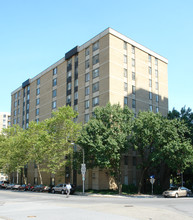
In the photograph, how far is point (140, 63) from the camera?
179 ft

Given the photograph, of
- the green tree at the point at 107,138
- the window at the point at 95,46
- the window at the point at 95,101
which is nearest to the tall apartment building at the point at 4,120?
the window at the point at 95,46

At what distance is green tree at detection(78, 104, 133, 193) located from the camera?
36719 millimetres

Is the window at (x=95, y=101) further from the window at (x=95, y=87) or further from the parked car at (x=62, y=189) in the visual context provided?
the parked car at (x=62, y=189)

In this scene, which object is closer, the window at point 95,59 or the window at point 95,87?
the window at point 95,87

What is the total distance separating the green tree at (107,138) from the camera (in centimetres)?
3672

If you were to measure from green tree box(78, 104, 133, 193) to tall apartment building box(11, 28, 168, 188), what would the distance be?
23.5ft

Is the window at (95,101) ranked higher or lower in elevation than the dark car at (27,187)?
higher

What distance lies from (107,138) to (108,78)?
14.0m

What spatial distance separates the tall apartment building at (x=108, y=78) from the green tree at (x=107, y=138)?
7158 mm

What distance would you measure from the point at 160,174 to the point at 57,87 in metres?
28.7

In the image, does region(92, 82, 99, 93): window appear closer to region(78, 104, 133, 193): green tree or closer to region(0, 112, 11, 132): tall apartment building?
region(78, 104, 133, 193): green tree

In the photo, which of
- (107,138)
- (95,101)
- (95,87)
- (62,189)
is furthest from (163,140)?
(95,87)

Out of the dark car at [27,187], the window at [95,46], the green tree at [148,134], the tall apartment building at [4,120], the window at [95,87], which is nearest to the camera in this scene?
the green tree at [148,134]

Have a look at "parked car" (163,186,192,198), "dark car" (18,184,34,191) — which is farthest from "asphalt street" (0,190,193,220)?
"dark car" (18,184,34,191)
